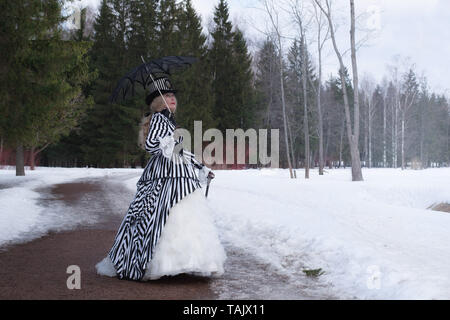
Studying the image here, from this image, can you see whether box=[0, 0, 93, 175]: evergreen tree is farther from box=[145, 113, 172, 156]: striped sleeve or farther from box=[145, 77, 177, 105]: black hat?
box=[145, 113, 172, 156]: striped sleeve

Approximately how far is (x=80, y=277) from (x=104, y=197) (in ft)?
30.7

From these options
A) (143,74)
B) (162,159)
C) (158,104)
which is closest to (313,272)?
(162,159)

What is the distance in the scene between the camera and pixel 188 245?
14.2ft

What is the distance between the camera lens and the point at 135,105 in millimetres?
35562

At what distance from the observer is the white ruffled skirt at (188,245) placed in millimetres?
4293

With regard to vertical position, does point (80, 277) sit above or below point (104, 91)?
below

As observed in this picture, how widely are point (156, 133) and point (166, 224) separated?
0.98 metres

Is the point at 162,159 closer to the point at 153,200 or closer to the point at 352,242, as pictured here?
the point at 153,200

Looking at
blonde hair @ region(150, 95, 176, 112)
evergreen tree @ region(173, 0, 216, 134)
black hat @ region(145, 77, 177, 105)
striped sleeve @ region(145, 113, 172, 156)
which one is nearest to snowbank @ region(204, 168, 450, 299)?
striped sleeve @ region(145, 113, 172, 156)

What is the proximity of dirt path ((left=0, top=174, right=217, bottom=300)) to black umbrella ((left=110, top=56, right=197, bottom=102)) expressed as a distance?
6.74 ft

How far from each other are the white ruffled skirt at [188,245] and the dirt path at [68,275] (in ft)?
0.61

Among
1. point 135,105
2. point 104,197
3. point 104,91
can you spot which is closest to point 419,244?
point 104,197

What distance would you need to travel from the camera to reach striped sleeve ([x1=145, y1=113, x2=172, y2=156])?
452 cm
